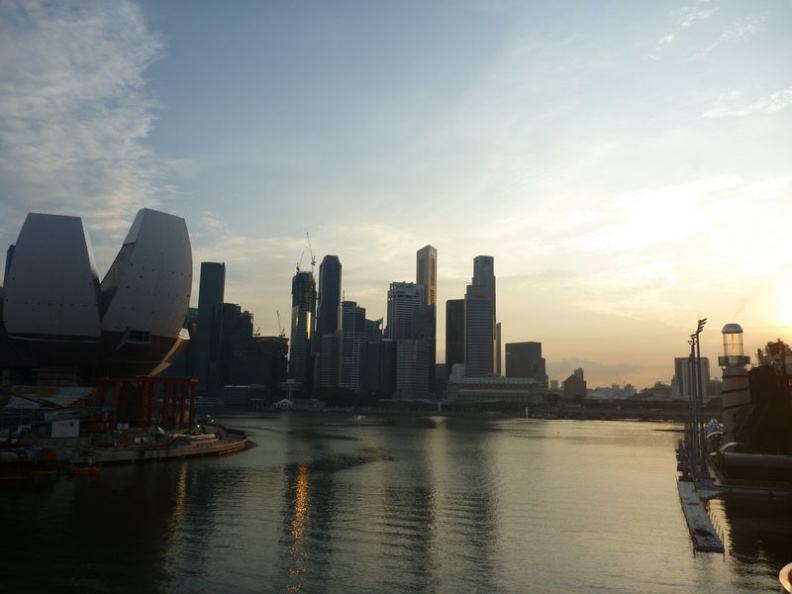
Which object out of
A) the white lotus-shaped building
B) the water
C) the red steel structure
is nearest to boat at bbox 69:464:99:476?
the water

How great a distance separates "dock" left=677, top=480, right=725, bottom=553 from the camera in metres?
31.9

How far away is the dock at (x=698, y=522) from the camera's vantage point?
3192 centimetres

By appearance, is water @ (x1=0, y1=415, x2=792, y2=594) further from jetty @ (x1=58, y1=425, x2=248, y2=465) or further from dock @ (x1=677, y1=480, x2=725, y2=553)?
jetty @ (x1=58, y1=425, x2=248, y2=465)

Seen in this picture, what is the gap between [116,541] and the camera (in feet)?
99.2

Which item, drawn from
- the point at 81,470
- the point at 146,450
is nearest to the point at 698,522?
the point at 81,470

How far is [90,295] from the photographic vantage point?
73.8 meters

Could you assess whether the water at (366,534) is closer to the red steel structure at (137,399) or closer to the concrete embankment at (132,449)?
the concrete embankment at (132,449)

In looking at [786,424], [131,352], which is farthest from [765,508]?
[131,352]

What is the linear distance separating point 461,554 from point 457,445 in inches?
2773

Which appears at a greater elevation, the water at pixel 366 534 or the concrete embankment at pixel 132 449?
the concrete embankment at pixel 132 449

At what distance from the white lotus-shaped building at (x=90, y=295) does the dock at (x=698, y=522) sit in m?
61.6

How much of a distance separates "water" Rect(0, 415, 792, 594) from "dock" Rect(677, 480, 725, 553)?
81 cm

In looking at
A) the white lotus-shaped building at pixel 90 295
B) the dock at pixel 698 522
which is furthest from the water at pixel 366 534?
the white lotus-shaped building at pixel 90 295

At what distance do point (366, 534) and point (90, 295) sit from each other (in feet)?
179
